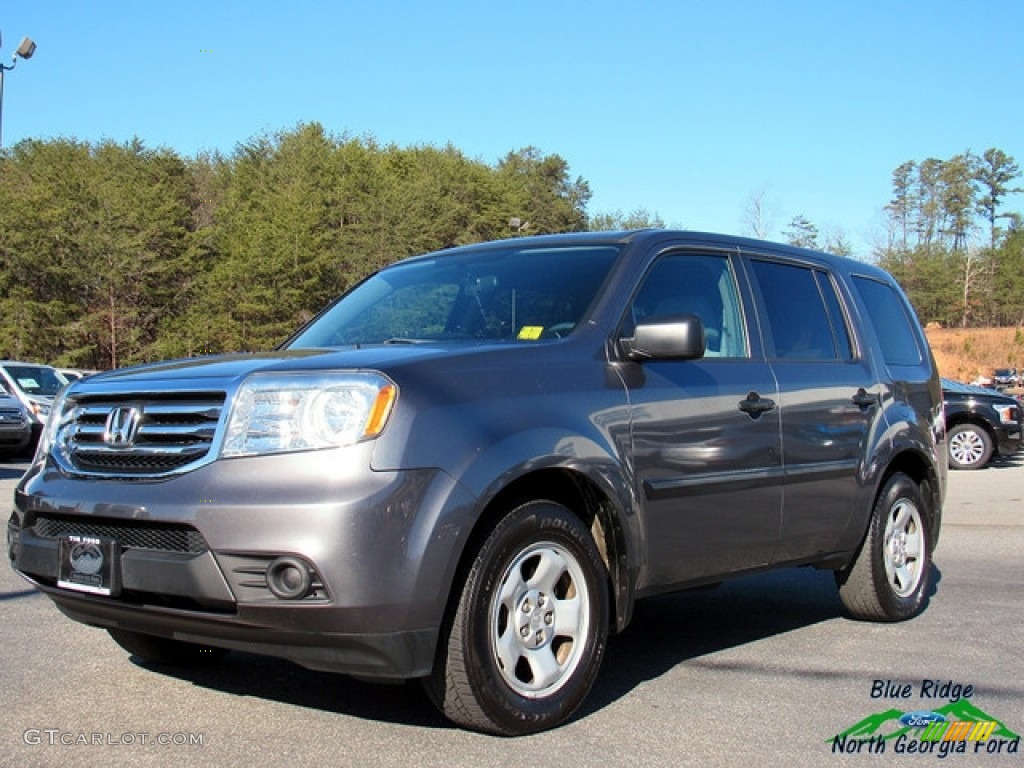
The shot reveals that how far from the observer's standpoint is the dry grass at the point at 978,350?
2692 inches

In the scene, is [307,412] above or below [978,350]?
below

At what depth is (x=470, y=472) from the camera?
3646mm

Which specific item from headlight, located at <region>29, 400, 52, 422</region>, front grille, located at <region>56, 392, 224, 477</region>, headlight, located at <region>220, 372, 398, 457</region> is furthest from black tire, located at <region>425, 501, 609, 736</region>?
headlight, located at <region>29, 400, 52, 422</region>

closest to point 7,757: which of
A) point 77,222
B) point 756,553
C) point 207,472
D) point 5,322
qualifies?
point 207,472

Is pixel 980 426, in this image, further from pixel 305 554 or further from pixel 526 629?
pixel 305 554

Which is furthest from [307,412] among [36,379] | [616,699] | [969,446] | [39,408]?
[36,379]

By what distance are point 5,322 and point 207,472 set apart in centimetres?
4824

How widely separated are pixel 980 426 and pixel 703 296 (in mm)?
14174

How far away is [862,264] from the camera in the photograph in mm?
6574

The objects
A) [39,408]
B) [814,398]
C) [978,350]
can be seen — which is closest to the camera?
[814,398]

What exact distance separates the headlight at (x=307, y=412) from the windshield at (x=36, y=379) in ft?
59.0

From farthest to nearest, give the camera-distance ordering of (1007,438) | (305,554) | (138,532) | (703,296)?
(1007,438), (703,296), (138,532), (305,554)

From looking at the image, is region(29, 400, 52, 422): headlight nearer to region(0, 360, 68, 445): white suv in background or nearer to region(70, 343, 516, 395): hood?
region(0, 360, 68, 445): white suv in background

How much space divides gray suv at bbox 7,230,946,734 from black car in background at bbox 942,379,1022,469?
13.2 m
